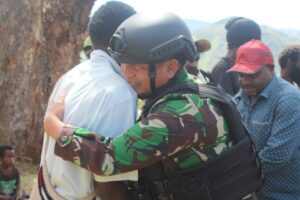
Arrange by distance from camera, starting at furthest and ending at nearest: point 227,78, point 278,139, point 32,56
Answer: point 32,56
point 227,78
point 278,139

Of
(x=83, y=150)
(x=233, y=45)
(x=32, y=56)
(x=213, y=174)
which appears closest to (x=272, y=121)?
(x=213, y=174)

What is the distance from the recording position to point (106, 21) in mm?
2166

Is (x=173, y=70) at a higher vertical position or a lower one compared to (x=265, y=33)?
higher

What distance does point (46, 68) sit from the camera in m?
8.37

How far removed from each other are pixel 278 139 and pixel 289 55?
1440mm

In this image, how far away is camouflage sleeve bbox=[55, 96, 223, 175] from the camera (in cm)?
184

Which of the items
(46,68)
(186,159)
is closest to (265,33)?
(46,68)

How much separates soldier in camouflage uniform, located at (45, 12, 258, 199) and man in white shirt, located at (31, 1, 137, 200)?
6cm

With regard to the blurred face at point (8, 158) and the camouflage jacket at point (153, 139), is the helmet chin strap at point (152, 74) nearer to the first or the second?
the camouflage jacket at point (153, 139)

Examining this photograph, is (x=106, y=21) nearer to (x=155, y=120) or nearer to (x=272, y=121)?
(x=155, y=120)

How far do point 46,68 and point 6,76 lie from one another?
2.21 feet

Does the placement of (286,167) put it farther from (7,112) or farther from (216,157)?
(7,112)

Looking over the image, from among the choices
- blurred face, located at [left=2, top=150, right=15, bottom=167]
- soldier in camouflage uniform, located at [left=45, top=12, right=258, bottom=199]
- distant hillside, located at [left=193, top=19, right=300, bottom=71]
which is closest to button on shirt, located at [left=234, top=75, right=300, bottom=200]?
soldier in camouflage uniform, located at [left=45, top=12, right=258, bottom=199]

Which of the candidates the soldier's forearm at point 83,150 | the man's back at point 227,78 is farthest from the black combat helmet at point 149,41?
the man's back at point 227,78
